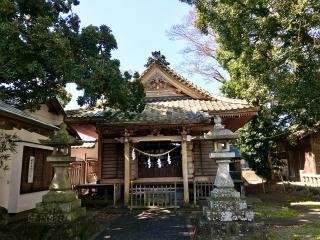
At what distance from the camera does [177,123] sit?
481 inches

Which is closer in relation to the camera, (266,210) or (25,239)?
(25,239)

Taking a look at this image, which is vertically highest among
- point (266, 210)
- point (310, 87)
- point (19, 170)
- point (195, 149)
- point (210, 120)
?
point (310, 87)

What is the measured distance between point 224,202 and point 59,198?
13.6ft

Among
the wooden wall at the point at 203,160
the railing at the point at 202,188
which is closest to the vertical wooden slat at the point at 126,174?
the railing at the point at 202,188

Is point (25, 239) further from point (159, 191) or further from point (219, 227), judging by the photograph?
point (159, 191)

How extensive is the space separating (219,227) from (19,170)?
7.74 metres

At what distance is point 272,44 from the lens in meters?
13.8

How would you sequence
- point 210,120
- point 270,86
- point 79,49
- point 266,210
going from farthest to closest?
point 270,86, point 210,120, point 266,210, point 79,49

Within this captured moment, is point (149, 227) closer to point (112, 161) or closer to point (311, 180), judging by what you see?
point (112, 161)

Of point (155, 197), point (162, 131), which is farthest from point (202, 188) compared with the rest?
point (162, 131)

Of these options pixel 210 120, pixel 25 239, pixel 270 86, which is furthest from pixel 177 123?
pixel 25 239

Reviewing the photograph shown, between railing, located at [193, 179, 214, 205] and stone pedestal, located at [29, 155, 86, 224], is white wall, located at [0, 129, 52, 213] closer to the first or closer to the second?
stone pedestal, located at [29, 155, 86, 224]

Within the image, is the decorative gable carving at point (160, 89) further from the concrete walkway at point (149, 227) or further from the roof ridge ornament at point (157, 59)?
the concrete walkway at point (149, 227)

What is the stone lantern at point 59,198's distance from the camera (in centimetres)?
700
